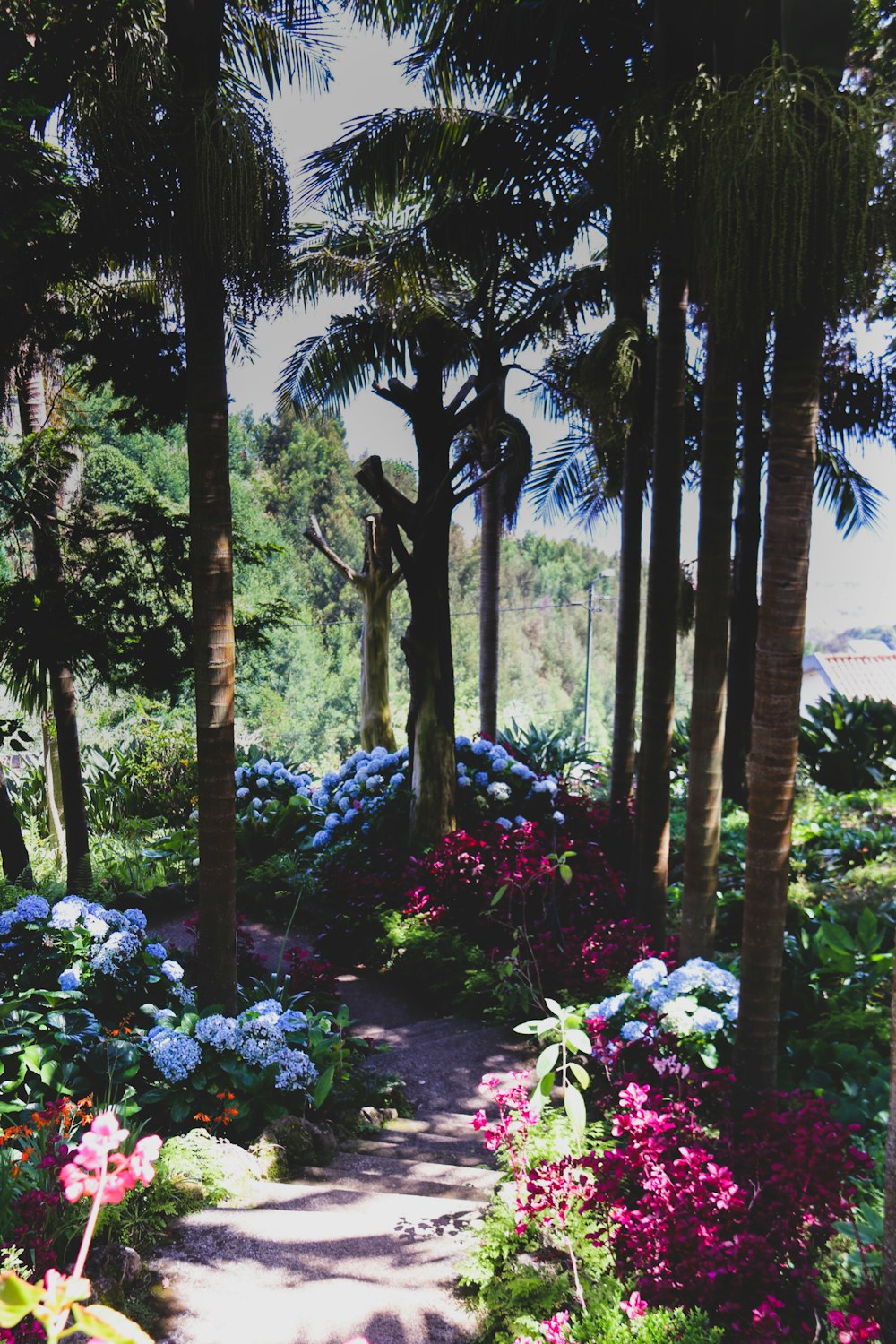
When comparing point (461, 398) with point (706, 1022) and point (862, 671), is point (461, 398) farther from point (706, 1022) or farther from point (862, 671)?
point (862, 671)

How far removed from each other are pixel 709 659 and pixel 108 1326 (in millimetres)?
3768

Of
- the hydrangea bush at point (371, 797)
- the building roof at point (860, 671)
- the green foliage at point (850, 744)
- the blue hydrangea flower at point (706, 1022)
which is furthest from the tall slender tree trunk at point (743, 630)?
the building roof at point (860, 671)

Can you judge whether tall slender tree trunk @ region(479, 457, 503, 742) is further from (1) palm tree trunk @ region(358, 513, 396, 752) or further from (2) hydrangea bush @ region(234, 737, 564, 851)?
(2) hydrangea bush @ region(234, 737, 564, 851)

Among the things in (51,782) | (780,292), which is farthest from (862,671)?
(780,292)

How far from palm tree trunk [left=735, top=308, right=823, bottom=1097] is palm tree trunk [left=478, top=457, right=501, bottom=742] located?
22.1ft

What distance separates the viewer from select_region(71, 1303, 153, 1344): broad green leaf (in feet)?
2.91

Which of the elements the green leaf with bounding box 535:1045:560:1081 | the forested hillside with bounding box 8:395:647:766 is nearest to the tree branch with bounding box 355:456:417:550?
the green leaf with bounding box 535:1045:560:1081

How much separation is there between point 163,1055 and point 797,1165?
226 centimetres

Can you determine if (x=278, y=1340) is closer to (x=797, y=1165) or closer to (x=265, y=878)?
(x=797, y=1165)

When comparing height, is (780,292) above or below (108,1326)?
above

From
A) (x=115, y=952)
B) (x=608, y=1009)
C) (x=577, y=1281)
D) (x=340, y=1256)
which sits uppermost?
(x=115, y=952)

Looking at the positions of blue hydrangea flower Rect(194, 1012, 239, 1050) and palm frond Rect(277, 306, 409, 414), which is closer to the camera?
blue hydrangea flower Rect(194, 1012, 239, 1050)

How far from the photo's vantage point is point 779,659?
318 cm

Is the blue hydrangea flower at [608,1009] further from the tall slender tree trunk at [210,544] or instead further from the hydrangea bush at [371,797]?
the hydrangea bush at [371,797]
